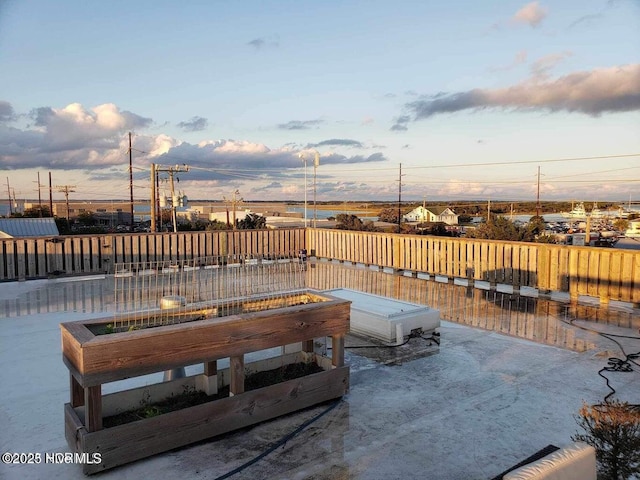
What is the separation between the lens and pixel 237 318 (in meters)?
3.23

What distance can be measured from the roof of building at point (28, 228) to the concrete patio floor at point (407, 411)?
9786mm

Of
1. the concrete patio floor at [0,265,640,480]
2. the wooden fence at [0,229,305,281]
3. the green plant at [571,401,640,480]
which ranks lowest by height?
the concrete patio floor at [0,265,640,480]

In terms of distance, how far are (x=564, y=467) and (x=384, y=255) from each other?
8.99m

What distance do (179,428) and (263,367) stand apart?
3.32ft

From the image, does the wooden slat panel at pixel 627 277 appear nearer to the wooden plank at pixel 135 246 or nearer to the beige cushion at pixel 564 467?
the beige cushion at pixel 564 467

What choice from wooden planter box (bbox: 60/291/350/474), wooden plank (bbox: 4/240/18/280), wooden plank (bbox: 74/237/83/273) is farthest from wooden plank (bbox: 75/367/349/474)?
wooden plank (bbox: 74/237/83/273)

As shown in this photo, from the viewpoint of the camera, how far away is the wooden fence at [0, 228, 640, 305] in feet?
24.7

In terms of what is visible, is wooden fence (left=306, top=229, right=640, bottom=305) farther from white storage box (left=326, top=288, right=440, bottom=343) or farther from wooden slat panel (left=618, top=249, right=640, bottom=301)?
white storage box (left=326, top=288, right=440, bottom=343)

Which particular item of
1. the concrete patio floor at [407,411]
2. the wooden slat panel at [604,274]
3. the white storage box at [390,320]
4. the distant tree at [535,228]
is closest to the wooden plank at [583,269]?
the wooden slat panel at [604,274]

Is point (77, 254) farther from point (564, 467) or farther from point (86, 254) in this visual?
point (564, 467)

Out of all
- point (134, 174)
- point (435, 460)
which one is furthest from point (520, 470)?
point (134, 174)

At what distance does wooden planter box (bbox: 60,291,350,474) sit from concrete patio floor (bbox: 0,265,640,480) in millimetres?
125

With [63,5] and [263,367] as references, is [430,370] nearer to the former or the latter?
[263,367]

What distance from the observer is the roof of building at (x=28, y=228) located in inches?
568
